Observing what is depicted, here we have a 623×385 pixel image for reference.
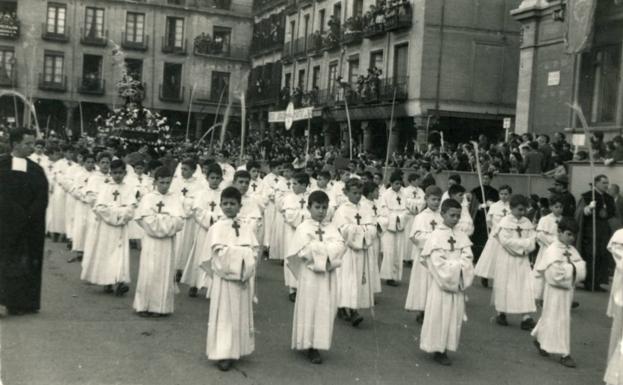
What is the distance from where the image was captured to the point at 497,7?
28.6 m

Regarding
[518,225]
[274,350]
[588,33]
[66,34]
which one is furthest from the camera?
[66,34]

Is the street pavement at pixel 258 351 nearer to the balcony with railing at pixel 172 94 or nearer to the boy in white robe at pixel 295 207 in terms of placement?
the boy in white robe at pixel 295 207

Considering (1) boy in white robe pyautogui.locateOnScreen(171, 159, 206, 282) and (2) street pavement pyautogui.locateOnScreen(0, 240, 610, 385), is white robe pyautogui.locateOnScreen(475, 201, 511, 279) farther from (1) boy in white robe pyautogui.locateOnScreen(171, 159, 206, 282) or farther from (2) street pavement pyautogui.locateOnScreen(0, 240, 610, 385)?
(1) boy in white robe pyautogui.locateOnScreen(171, 159, 206, 282)

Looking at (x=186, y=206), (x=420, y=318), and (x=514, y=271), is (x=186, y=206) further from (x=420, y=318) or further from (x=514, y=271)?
(x=514, y=271)

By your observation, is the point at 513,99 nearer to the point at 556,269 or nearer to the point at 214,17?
the point at 556,269

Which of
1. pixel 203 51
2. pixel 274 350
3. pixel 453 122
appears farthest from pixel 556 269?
pixel 203 51

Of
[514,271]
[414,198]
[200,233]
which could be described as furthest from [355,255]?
[414,198]

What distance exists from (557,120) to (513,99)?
8.92 metres

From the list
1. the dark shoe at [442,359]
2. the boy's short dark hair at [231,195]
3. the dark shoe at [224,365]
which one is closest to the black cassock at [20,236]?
the boy's short dark hair at [231,195]

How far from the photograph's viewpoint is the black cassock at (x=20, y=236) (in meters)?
8.23

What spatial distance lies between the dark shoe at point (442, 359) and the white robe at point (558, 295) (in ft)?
3.46

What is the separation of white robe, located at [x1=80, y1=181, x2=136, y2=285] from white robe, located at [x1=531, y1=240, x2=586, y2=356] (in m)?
5.17

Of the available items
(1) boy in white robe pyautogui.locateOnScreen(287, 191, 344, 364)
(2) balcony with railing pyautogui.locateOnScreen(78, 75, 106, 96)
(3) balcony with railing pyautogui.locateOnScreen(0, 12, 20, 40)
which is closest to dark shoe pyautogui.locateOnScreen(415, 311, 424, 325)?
(1) boy in white robe pyautogui.locateOnScreen(287, 191, 344, 364)

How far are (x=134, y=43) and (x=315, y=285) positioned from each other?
4251 centimetres
